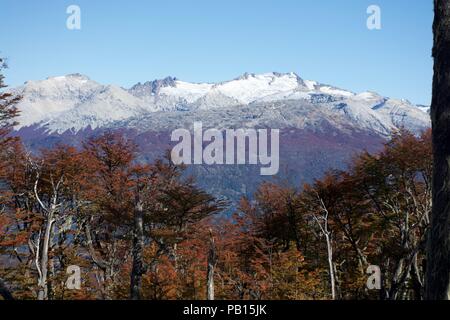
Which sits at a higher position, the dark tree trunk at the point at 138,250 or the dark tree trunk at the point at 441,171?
the dark tree trunk at the point at 441,171

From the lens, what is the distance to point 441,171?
3.53 meters

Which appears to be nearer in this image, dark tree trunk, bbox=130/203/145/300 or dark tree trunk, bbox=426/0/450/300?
dark tree trunk, bbox=426/0/450/300

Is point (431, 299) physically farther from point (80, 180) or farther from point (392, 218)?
point (80, 180)

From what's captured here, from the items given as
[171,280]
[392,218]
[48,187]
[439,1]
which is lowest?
[171,280]

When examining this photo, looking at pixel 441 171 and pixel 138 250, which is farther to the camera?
pixel 138 250

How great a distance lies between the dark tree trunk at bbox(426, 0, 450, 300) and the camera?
339 cm

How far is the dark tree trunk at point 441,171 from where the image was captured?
3387 mm

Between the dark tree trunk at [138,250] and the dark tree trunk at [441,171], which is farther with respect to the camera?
the dark tree trunk at [138,250]

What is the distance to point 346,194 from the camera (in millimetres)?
23406

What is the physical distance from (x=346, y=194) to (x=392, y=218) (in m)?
3.14

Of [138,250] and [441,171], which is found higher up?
[441,171]
